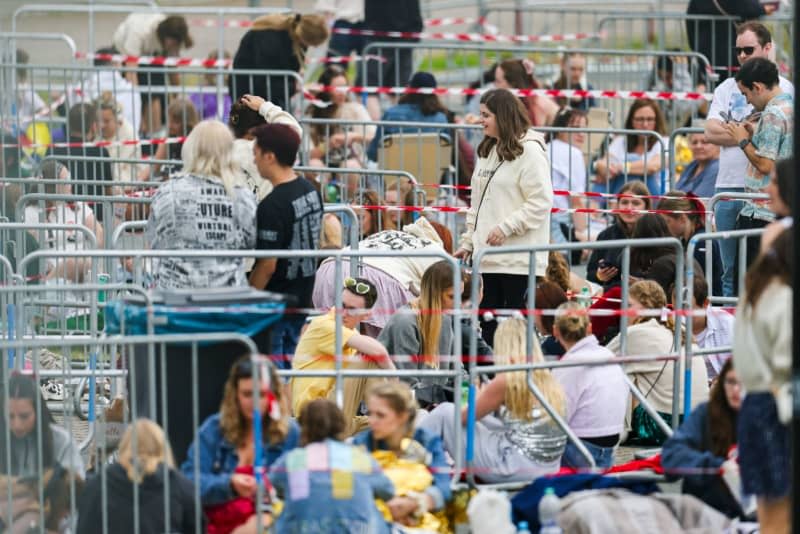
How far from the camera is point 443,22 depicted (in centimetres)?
2016

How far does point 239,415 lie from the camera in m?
8.16

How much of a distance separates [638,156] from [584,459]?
632 cm

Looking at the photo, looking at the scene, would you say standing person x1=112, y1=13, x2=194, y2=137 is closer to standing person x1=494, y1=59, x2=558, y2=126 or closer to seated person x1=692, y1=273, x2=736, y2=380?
standing person x1=494, y1=59, x2=558, y2=126

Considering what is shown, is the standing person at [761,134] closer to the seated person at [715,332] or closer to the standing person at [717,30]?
the seated person at [715,332]

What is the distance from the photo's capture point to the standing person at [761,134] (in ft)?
36.8

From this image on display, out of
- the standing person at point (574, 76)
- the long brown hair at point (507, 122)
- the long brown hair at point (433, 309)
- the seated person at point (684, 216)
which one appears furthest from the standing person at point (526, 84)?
the long brown hair at point (433, 309)

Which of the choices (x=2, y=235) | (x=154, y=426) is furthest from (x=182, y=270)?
(x=2, y=235)

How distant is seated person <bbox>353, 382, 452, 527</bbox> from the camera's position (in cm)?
856

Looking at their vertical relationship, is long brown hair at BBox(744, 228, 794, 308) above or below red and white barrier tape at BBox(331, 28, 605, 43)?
below

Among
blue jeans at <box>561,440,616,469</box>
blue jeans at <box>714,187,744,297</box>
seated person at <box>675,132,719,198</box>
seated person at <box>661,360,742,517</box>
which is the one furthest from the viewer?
seated person at <box>675,132,719,198</box>

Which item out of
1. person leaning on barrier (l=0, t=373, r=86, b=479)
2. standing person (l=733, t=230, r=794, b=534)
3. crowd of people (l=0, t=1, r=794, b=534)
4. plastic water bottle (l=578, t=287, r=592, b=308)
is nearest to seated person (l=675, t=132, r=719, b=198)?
crowd of people (l=0, t=1, r=794, b=534)

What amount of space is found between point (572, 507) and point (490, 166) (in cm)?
338

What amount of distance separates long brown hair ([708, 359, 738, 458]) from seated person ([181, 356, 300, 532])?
1862 mm

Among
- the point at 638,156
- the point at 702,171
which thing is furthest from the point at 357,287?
the point at 638,156
